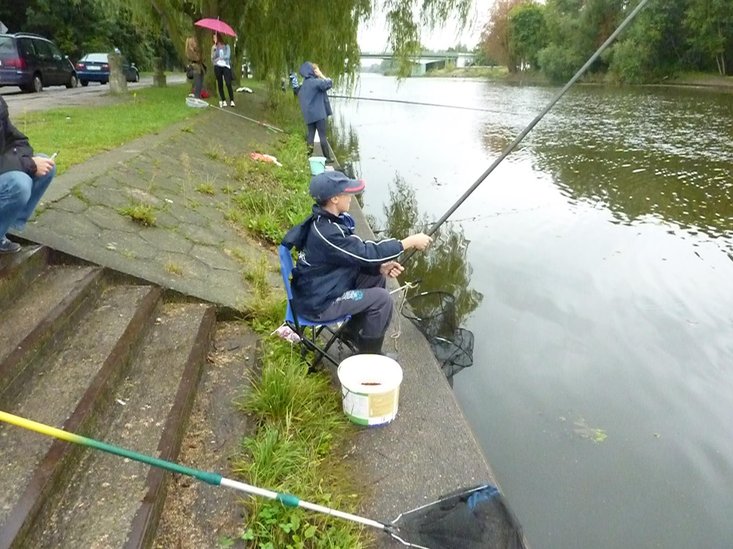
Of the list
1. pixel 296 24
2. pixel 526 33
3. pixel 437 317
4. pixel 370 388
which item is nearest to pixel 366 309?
pixel 370 388

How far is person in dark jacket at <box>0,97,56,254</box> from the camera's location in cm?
307

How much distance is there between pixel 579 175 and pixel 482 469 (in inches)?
360

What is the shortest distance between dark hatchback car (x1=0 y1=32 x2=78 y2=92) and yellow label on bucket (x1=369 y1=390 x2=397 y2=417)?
16.2 metres

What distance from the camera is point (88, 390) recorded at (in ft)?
8.45

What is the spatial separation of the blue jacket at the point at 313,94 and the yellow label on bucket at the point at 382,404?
755cm

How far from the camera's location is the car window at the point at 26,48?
1486cm

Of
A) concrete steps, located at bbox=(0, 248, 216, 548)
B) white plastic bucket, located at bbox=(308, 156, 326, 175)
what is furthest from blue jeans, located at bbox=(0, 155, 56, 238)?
white plastic bucket, located at bbox=(308, 156, 326, 175)

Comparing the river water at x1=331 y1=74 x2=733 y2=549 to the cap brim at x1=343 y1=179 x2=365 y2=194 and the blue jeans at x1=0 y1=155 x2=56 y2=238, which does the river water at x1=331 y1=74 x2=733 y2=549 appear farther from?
the blue jeans at x1=0 y1=155 x2=56 y2=238

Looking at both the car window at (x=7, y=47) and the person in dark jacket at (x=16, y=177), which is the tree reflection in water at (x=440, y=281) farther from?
the car window at (x=7, y=47)

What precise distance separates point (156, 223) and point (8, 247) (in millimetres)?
1512

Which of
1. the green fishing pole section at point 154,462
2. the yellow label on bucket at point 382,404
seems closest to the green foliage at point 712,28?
the yellow label on bucket at point 382,404

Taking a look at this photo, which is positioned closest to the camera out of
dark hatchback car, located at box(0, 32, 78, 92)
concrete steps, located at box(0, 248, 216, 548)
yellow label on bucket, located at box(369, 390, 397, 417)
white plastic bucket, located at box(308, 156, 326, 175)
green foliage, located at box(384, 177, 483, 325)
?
concrete steps, located at box(0, 248, 216, 548)

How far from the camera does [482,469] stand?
9.16ft

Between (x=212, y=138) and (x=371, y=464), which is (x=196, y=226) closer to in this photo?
(x=371, y=464)
